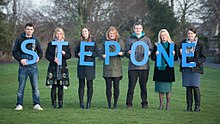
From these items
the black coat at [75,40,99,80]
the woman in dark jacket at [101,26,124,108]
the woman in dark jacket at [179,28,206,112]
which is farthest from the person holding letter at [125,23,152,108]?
the woman in dark jacket at [179,28,206,112]

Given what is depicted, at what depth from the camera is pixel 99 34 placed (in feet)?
152

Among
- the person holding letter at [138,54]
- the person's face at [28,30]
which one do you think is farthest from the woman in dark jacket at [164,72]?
the person's face at [28,30]

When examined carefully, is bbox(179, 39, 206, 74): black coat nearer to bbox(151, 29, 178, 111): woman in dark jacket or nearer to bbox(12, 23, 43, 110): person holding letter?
bbox(151, 29, 178, 111): woman in dark jacket

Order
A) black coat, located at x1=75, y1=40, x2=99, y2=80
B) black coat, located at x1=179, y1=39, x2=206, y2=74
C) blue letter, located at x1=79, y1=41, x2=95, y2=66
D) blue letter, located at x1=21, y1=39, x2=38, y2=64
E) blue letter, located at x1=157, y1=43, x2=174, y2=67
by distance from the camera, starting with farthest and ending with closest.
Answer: black coat, located at x1=75, y1=40, x2=99, y2=80 → blue letter, located at x1=79, y1=41, x2=95, y2=66 → blue letter, located at x1=157, y1=43, x2=174, y2=67 → black coat, located at x1=179, y1=39, x2=206, y2=74 → blue letter, located at x1=21, y1=39, x2=38, y2=64

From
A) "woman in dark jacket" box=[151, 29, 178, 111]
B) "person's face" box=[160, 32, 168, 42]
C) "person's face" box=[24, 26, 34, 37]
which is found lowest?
"woman in dark jacket" box=[151, 29, 178, 111]

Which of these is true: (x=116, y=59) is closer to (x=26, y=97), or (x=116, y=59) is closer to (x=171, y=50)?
(x=171, y=50)

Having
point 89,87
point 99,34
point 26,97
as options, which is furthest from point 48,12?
point 89,87

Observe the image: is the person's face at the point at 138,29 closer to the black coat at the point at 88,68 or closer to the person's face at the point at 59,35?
the black coat at the point at 88,68

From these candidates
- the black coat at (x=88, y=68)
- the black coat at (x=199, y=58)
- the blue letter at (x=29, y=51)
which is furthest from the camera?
the black coat at (x=88, y=68)

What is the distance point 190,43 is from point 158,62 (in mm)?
837

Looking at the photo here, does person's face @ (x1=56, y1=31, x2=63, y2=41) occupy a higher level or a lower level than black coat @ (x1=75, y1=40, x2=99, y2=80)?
higher

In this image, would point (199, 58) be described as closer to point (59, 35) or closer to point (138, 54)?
point (138, 54)

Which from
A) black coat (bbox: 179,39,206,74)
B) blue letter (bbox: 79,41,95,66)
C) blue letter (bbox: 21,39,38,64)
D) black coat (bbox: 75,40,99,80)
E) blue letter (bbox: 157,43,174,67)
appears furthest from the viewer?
black coat (bbox: 75,40,99,80)

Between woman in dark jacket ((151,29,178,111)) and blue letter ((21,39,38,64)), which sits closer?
blue letter ((21,39,38,64))
